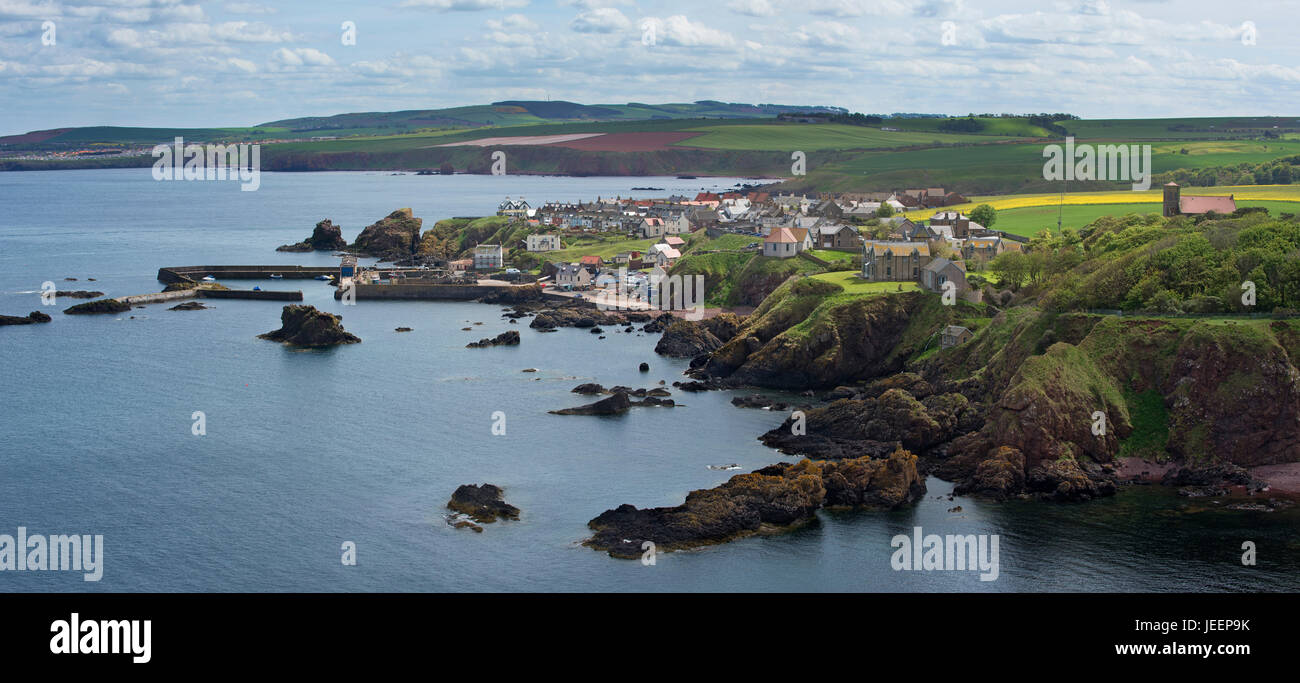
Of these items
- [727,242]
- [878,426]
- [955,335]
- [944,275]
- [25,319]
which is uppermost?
[727,242]

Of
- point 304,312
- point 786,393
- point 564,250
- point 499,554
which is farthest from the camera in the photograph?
point 564,250

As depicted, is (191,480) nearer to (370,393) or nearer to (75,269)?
(370,393)

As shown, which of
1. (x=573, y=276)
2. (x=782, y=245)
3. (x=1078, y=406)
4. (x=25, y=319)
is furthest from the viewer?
(x=573, y=276)

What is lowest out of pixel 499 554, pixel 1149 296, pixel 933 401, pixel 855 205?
pixel 499 554

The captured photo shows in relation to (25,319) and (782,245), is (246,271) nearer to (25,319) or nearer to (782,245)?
(25,319)

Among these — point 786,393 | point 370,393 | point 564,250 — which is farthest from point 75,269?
point 786,393

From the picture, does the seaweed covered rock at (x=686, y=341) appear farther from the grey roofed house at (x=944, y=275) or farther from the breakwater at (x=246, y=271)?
the breakwater at (x=246, y=271)

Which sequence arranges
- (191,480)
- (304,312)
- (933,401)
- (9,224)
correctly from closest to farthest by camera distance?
(191,480) → (933,401) → (304,312) → (9,224)

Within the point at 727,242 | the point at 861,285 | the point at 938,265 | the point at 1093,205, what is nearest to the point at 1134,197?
the point at 1093,205
